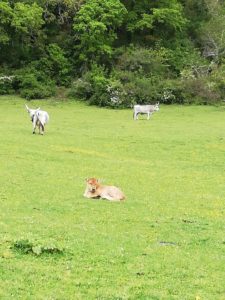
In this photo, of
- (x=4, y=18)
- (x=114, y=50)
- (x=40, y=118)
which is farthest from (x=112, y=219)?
(x=114, y=50)

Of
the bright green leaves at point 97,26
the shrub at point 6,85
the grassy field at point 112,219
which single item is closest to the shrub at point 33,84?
the shrub at point 6,85

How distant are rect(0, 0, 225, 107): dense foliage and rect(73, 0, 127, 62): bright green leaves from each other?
0.08 meters

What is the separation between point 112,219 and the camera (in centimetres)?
1240

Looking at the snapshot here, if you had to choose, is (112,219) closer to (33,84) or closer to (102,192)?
(102,192)

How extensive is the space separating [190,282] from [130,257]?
136 centimetres

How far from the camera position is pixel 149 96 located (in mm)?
44344

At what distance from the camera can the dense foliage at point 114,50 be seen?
148 feet

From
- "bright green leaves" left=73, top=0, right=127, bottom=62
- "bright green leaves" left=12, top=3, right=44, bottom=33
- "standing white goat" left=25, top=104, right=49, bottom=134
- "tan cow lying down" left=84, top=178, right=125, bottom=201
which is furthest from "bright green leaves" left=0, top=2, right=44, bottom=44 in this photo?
"tan cow lying down" left=84, top=178, right=125, bottom=201

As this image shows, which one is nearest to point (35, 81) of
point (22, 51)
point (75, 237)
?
point (22, 51)

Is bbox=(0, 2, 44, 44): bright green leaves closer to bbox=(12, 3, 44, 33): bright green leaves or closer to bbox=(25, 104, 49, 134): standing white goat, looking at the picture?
bbox=(12, 3, 44, 33): bright green leaves

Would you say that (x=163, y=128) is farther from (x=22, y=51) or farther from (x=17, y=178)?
(x=22, y=51)

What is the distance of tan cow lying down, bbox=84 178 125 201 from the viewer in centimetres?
1459

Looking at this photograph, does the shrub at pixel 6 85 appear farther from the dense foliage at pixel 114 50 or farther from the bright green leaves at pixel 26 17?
the bright green leaves at pixel 26 17

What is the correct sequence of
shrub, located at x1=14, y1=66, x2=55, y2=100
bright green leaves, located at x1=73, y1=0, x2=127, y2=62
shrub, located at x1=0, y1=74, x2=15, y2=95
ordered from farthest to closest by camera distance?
1. bright green leaves, located at x1=73, y1=0, x2=127, y2=62
2. shrub, located at x1=0, y1=74, x2=15, y2=95
3. shrub, located at x1=14, y1=66, x2=55, y2=100
